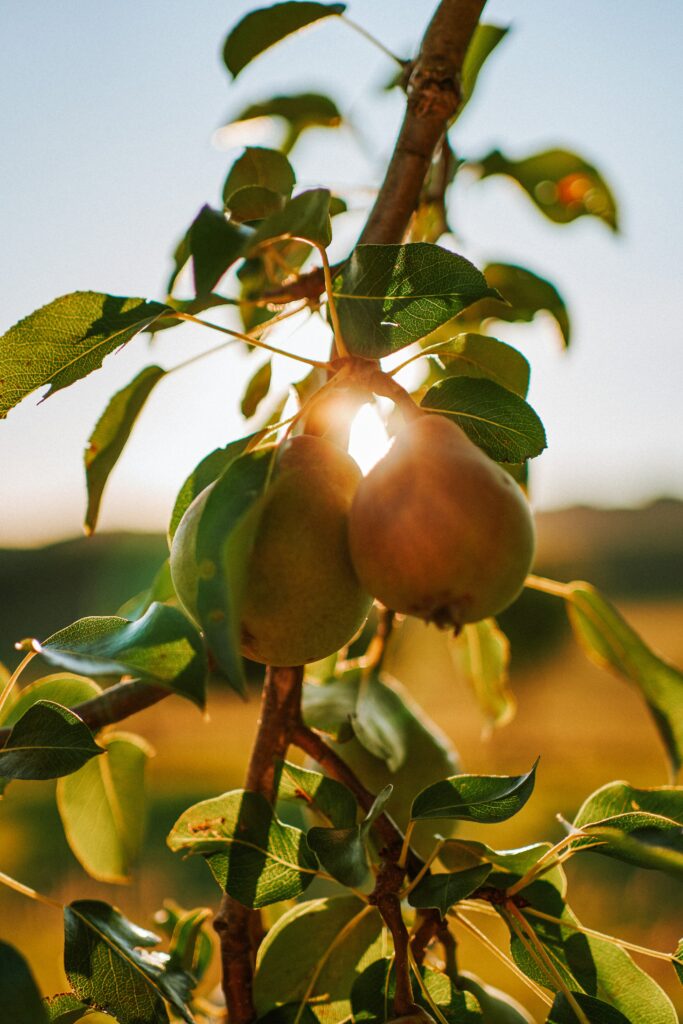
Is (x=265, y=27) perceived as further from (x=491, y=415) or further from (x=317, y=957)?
(x=317, y=957)

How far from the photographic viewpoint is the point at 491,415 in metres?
0.37

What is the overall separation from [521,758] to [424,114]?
215 centimetres

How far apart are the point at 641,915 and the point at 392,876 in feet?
4.70

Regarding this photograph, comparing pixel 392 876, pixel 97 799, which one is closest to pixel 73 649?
pixel 392 876

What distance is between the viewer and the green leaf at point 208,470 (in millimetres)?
397

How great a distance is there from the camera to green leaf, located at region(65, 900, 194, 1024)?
0.38 metres

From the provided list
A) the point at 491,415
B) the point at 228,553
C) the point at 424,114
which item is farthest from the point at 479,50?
the point at 228,553

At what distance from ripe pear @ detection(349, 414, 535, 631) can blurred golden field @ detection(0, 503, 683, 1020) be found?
Answer: 430mm

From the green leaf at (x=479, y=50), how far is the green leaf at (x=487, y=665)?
47 centimetres

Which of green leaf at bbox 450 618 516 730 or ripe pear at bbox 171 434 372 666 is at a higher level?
ripe pear at bbox 171 434 372 666

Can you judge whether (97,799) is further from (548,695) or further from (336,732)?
(548,695)

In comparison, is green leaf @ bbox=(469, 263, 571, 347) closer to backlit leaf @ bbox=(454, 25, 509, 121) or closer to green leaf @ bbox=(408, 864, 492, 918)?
backlit leaf @ bbox=(454, 25, 509, 121)

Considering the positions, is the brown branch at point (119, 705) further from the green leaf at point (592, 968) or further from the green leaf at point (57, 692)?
the green leaf at point (592, 968)

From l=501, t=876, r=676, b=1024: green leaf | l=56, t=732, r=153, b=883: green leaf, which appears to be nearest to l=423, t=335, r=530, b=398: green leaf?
l=501, t=876, r=676, b=1024: green leaf
